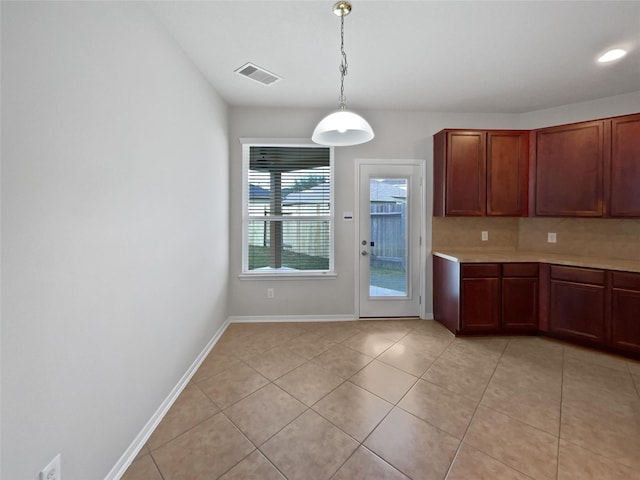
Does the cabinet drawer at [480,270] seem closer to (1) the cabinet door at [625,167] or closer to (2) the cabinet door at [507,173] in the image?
(2) the cabinet door at [507,173]

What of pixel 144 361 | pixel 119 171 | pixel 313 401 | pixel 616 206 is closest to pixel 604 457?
pixel 313 401

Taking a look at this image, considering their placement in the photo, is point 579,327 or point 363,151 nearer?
point 579,327

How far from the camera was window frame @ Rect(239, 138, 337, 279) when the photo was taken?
125 inches

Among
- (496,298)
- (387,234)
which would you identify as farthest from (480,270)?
(387,234)

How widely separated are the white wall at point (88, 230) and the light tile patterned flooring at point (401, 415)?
0.47 meters

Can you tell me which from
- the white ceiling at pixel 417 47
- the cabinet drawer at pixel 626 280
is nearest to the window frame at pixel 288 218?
the white ceiling at pixel 417 47

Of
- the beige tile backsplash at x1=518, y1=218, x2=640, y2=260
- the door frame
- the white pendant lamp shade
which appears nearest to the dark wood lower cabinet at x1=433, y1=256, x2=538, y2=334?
the door frame

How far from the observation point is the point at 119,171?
1347mm

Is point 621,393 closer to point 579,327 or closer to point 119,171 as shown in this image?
point 579,327

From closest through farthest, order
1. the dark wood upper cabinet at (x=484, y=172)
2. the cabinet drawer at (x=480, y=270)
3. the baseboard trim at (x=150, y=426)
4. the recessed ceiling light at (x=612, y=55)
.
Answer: the baseboard trim at (x=150, y=426) < the recessed ceiling light at (x=612, y=55) < the cabinet drawer at (x=480, y=270) < the dark wood upper cabinet at (x=484, y=172)

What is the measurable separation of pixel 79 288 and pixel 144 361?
27.6 inches

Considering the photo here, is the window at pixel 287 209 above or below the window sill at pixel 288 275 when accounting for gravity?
above

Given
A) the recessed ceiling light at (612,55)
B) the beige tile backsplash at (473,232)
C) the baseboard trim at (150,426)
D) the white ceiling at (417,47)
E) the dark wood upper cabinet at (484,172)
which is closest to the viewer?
the baseboard trim at (150,426)

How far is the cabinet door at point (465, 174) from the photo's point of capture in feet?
10.0
